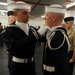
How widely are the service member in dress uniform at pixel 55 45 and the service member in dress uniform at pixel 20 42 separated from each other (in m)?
0.11

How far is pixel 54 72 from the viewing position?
154 centimetres

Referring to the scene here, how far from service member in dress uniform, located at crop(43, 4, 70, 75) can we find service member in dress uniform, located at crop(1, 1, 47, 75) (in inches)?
4.1

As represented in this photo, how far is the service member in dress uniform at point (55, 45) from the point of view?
1.51 metres

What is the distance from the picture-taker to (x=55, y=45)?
4.92 ft

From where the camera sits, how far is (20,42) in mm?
1542

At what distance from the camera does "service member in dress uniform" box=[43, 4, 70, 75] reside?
151cm

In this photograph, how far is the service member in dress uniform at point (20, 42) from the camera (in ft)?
5.14

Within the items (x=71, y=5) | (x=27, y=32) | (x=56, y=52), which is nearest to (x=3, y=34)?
(x=27, y=32)

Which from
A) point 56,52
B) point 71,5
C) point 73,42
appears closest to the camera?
point 56,52

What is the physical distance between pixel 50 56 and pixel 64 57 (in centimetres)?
13

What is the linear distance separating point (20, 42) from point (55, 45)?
321 millimetres

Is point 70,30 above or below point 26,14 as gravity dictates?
below

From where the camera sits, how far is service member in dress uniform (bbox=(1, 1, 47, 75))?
157 centimetres

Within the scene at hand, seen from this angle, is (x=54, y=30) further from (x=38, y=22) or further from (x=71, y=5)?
(x=38, y=22)
